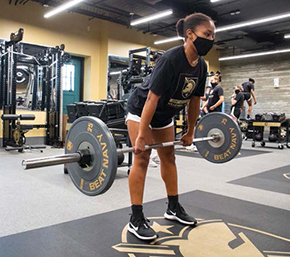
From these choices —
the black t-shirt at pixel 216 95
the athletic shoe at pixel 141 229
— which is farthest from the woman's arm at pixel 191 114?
the black t-shirt at pixel 216 95

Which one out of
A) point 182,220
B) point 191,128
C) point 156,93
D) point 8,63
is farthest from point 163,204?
point 8,63

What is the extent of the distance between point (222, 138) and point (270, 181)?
1.32 metres

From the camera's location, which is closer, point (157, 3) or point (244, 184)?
point (244, 184)

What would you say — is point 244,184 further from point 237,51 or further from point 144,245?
point 237,51

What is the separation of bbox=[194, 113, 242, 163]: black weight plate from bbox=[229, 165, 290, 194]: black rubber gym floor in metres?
0.93

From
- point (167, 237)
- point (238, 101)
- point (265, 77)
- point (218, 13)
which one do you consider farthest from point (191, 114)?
point (265, 77)

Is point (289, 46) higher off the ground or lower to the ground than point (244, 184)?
higher

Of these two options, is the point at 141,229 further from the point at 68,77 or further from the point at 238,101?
the point at 68,77

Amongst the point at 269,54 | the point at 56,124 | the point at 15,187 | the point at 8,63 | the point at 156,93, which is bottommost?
the point at 15,187

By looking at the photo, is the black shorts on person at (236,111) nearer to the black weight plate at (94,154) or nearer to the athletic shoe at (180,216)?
the athletic shoe at (180,216)

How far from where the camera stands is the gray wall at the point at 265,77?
967 cm

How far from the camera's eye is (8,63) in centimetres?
544

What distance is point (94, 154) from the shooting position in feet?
4.50

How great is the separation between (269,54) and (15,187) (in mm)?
9725
